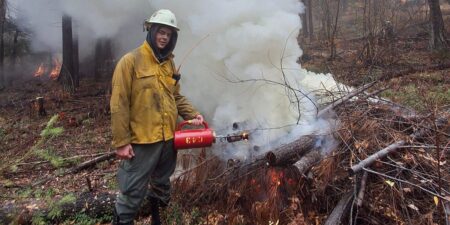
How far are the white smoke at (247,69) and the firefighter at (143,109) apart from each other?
1504 mm

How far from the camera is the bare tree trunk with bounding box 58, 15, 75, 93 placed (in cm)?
1300

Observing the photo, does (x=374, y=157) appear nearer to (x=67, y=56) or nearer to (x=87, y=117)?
(x=87, y=117)

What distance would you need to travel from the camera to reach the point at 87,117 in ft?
32.4

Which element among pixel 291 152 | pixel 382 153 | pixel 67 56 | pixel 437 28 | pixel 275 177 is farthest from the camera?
pixel 67 56

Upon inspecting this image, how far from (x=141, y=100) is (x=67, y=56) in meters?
11.2

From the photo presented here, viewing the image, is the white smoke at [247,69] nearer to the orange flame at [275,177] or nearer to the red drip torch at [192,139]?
the orange flame at [275,177]

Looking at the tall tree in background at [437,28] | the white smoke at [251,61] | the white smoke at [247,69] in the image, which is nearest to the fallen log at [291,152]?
the white smoke at [247,69]

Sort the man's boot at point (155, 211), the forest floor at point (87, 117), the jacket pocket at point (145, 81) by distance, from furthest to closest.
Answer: the forest floor at point (87, 117)
the man's boot at point (155, 211)
the jacket pocket at point (145, 81)

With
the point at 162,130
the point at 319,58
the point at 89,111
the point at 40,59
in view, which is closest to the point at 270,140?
the point at 162,130

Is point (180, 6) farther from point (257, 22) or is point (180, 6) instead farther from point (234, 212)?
point (234, 212)

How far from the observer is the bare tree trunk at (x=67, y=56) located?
1300 cm

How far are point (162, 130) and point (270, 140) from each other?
1.70 m

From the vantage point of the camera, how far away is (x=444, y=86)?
29.3ft

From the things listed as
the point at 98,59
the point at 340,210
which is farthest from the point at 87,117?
the point at 340,210
